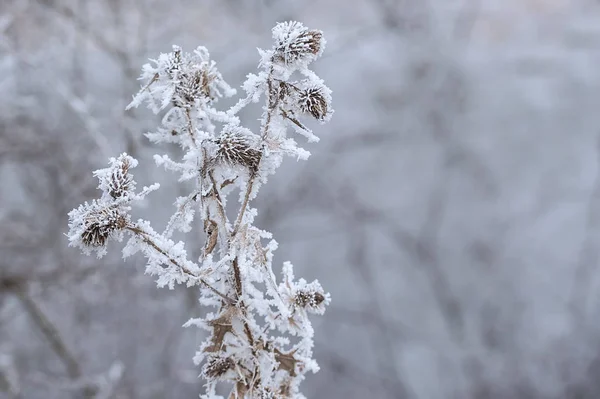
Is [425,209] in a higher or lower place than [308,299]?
higher

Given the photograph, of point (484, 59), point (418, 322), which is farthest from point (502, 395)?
point (484, 59)

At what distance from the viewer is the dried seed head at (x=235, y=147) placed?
0.55 m

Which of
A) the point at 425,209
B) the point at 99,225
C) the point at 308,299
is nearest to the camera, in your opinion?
the point at 99,225

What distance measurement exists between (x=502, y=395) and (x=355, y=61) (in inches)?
119

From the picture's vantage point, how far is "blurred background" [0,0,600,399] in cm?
368

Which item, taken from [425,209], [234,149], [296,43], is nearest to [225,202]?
[234,149]

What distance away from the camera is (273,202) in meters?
3.55

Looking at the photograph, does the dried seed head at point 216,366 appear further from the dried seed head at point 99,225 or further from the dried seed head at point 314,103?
the dried seed head at point 314,103

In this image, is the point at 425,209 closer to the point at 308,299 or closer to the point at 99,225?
the point at 308,299

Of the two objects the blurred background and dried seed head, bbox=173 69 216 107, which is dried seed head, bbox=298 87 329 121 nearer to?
dried seed head, bbox=173 69 216 107

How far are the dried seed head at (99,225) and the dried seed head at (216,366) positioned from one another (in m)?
0.19

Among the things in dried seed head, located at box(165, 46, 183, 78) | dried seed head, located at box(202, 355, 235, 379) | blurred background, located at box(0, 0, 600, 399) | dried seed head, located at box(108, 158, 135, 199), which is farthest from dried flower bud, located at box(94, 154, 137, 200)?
blurred background, located at box(0, 0, 600, 399)

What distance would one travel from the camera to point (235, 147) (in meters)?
0.55

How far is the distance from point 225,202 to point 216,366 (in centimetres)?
19
